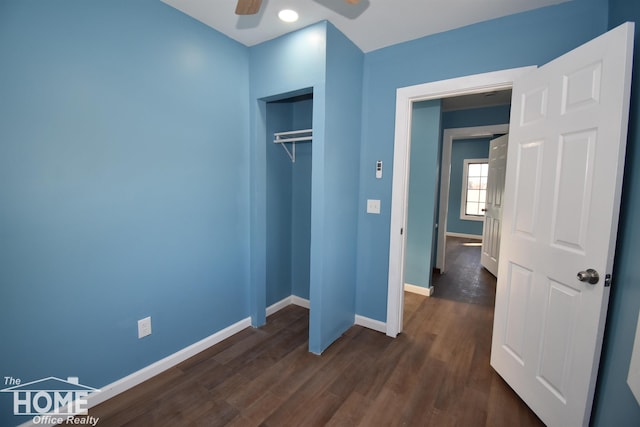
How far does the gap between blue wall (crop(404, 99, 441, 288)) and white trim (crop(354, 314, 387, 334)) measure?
3.66 feet

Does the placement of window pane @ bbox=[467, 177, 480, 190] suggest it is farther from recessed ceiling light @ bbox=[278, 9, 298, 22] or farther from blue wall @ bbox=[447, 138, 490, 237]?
recessed ceiling light @ bbox=[278, 9, 298, 22]

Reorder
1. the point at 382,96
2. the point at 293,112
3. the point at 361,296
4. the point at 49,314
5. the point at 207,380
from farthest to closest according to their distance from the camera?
the point at 293,112 < the point at 361,296 < the point at 382,96 < the point at 207,380 < the point at 49,314

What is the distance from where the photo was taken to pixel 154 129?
192 centimetres

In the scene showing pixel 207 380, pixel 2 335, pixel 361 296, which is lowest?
pixel 207 380

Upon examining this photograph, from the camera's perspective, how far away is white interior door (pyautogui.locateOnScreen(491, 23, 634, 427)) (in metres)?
1.32

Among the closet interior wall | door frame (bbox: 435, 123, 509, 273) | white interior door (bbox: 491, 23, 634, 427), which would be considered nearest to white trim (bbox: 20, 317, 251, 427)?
the closet interior wall

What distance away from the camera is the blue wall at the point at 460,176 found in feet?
23.9

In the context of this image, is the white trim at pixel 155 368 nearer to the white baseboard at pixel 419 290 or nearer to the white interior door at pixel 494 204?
the white baseboard at pixel 419 290

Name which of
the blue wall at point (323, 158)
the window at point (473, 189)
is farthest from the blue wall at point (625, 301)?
the window at point (473, 189)

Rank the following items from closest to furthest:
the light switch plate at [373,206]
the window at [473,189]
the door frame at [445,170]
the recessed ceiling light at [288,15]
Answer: the recessed ceiling light at [288,15]
the light switch plate at [373,206]
the door frame at [445,170]
the window at [473,189]

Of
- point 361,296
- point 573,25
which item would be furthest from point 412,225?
point 573,25

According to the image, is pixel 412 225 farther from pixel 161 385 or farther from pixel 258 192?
pixel 161 385

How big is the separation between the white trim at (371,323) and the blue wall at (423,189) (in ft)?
3.66

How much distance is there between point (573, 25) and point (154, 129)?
288 cm
